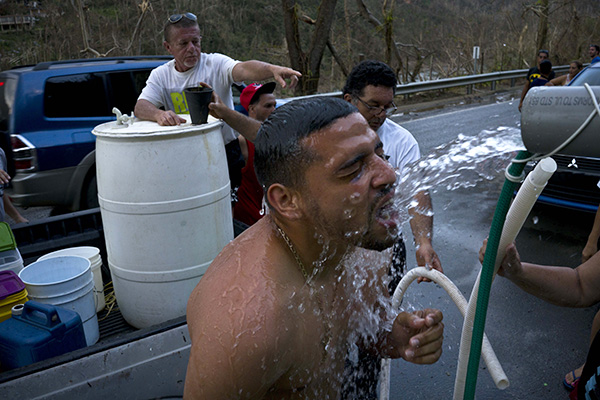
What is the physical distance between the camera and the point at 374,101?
3.07 metres

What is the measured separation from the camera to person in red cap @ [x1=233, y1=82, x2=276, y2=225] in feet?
12.9

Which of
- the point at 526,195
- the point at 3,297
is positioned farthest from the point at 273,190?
the point at 3,297

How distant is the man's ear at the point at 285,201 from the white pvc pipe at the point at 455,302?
0.71m

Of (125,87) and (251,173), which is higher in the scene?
(125,87)

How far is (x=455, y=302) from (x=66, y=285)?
212cm

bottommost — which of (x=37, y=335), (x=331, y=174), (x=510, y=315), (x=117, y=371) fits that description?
(x=510, y=315)

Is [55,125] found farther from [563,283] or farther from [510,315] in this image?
[563,283]

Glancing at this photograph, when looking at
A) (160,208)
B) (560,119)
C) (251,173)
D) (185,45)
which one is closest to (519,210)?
(560,119)

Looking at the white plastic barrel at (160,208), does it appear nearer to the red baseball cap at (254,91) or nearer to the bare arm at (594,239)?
the red baseball cap at (254,91)

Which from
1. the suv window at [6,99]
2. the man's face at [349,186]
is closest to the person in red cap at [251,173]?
the man's face at [349,186]

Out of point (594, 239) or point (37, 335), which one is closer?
Result: point (37, 335)

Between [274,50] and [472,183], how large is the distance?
18.2 meters

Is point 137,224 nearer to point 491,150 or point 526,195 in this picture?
point 491,150

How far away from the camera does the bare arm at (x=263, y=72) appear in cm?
355
